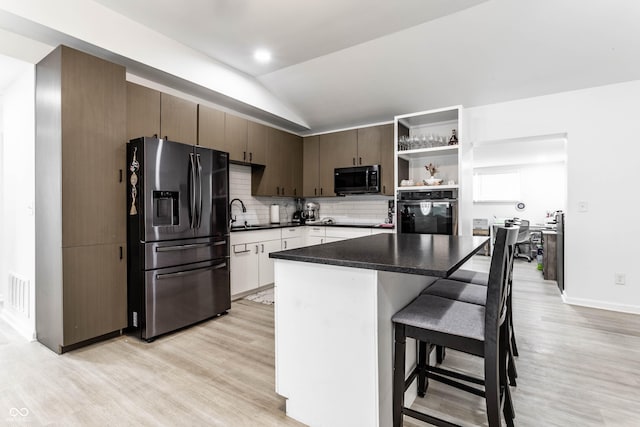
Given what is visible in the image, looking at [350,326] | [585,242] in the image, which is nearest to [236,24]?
[350,326]

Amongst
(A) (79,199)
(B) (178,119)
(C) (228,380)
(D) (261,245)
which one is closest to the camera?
(C) (228,380)

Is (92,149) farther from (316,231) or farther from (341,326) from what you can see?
(316,231)

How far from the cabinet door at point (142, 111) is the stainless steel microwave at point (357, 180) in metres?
2.60

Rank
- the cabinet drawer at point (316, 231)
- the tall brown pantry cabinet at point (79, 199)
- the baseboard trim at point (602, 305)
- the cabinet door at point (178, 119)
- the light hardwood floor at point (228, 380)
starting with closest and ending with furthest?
the light hardwood floor at point (228, 380), the tall brown pantry cabinet at point (79, 199), the cabinet door at point (178, 119), the baseboard trim at point (602, 305), the cabinet drawer at point (316, 231)

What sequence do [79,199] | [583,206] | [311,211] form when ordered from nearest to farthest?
[79,199]
[583,206]
[311,211]

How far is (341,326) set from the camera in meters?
1.46

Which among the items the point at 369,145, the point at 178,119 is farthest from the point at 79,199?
the point at 369,145

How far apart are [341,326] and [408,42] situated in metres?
2.98

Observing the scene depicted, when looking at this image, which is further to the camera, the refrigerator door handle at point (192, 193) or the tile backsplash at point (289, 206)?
the tile backsplash at point (289, 206)

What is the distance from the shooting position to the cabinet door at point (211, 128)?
3.53 metres

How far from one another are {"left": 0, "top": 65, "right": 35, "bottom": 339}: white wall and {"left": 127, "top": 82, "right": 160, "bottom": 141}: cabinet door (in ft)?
2.53

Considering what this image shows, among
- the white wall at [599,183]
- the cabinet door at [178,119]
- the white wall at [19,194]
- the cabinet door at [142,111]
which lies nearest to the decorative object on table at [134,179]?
the cabinet door at [142,111]

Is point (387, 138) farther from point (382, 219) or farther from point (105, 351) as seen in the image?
point (105, 351)

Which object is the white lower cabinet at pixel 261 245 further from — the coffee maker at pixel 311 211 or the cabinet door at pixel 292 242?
the coffee maker at pixel 311 211
